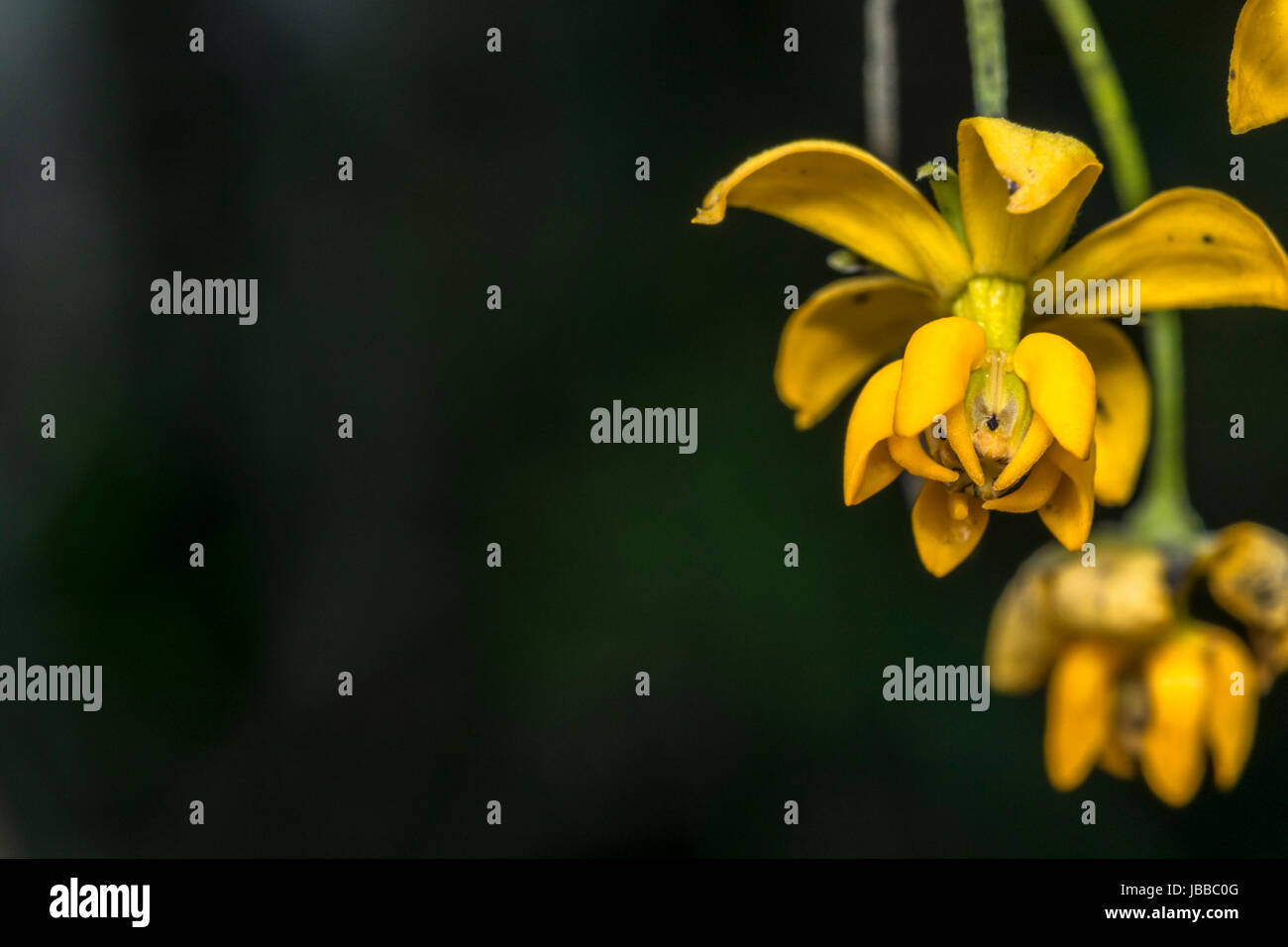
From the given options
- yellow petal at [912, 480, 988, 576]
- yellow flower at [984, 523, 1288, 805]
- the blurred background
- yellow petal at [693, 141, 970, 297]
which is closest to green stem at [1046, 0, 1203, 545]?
yellow flower at [984, 523, 1288, 805]

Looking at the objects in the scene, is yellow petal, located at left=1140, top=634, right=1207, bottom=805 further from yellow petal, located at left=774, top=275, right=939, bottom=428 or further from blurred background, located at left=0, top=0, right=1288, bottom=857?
blurred background, located at left=0, top=0, right=1288, bottom=857

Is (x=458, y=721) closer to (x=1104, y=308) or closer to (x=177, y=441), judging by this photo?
(x=177, y=441)

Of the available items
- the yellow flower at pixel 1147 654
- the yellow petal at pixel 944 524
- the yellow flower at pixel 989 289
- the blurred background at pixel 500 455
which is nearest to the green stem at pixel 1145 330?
the yellow flower at pixel 1147 654

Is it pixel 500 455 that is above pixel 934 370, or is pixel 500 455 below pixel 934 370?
above

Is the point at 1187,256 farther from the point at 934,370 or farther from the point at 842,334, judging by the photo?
the point at 842,334

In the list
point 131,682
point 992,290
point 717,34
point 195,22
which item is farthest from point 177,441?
point 992,290

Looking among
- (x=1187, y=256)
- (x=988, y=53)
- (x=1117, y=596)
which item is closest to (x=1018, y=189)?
(x=988, y=53)
